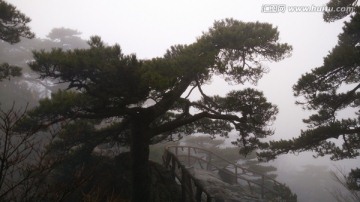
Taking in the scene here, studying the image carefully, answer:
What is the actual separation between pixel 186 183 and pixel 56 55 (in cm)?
549

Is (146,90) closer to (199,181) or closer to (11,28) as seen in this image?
(199,181)

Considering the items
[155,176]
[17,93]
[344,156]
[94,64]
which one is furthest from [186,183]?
[17,93]

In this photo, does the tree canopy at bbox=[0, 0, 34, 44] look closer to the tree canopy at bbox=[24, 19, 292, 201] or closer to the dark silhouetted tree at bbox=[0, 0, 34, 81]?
the dark silhouetted tree at bbox=[0, 0, 34, 81]

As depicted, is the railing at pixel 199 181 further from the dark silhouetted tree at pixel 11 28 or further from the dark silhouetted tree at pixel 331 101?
the dark silhouetted tree at pixel 11 28

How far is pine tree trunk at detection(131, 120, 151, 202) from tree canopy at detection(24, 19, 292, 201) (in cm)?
3

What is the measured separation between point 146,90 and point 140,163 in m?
2.59

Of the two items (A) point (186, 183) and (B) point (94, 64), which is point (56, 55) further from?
(A) point (186, 183)

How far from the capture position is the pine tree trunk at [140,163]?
8547 millimetres

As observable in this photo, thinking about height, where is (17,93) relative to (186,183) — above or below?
above

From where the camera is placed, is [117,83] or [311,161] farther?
[311,161]

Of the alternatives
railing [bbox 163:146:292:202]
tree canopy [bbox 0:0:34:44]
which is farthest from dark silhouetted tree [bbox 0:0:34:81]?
railing [bbox 163:146:292:202]

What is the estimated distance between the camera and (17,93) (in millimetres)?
27656

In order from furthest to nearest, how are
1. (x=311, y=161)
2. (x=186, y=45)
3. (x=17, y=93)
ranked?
1. (x=311, y=161)
2. (x=17, y=93)
3. (x=186, y=45)

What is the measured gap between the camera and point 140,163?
28.5 feet
